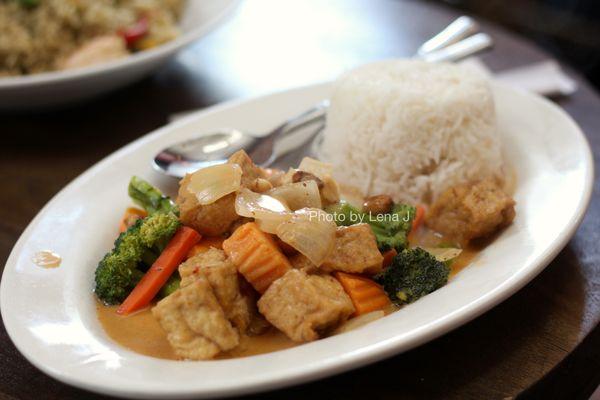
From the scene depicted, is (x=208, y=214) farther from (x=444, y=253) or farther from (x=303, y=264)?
(x=444, y=253)

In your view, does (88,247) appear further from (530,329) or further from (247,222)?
(530,329)

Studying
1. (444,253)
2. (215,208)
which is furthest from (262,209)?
(444,253)

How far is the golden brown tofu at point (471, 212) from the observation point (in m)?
2.57

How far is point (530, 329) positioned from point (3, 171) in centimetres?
271

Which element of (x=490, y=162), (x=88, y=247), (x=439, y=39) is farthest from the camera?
(x=439, y=39)

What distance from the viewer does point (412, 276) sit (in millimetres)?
2244

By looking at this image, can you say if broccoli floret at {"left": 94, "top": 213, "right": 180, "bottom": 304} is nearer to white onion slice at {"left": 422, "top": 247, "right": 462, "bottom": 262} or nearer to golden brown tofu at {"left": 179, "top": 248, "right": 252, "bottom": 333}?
golden brown tofu at {"left": 179, "top": 248, "right": 252, "bottom": 333}

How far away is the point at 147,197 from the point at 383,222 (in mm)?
954

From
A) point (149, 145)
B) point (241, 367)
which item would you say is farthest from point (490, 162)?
point (241, 367)

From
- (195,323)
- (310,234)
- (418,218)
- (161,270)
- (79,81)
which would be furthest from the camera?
(79,81)

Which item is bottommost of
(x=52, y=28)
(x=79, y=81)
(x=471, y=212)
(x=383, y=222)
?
(x=471, y=212)

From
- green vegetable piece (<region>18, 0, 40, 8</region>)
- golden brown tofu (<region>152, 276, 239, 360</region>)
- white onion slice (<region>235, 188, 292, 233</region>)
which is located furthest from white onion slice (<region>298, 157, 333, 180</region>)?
green vegetable piece (<region>18, 0, 40, 8</region>)

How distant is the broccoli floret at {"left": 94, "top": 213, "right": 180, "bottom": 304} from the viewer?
2.27 meters

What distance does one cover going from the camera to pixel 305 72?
4438mm
